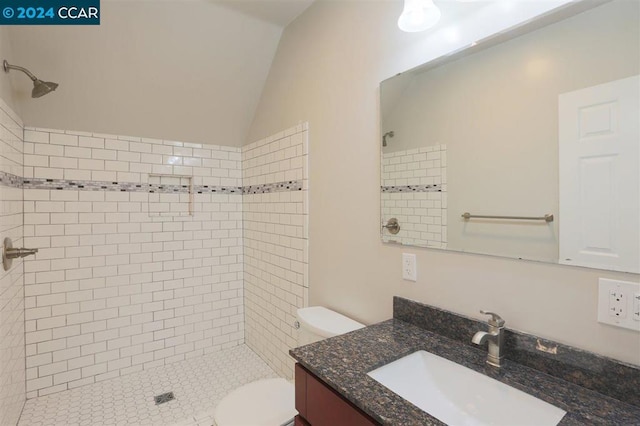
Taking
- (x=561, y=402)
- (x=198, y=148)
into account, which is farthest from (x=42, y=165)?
(x=561, y=402)

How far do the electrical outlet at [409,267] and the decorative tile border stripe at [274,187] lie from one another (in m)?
0.93

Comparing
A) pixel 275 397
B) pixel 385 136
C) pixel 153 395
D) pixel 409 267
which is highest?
pixel 385 136

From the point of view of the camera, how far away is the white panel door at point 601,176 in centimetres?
80

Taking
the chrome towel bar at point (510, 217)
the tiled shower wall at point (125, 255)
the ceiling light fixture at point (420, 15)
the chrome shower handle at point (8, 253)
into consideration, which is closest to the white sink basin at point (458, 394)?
the chrome towel bar at point (510, 217)

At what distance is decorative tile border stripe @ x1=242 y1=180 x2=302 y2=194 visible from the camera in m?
2.12

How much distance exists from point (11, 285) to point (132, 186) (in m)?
0.96

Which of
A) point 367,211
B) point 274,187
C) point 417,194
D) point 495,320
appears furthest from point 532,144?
point 274,187

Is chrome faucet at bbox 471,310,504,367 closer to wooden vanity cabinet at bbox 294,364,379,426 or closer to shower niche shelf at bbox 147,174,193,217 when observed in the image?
wooden vanity cabinet at bbox 294,364,379,426

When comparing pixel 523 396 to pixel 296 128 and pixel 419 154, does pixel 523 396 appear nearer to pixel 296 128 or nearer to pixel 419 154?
pixel 419 154

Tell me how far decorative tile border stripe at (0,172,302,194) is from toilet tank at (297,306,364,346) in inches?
32.3

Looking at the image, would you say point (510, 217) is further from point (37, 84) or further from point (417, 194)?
point (37, 84)

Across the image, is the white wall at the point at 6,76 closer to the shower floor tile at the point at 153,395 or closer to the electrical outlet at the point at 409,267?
the shower floor tile at the point at 153,395

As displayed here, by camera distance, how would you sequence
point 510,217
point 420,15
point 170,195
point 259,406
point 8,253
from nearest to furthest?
point 510,217, point 420,15, point 259,406, point 8,253, point 170,195

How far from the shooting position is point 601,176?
856 millimetres
